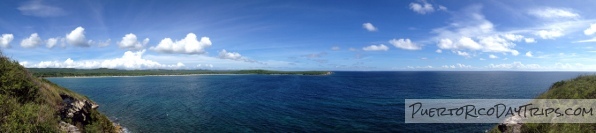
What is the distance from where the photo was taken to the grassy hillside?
54.6ft

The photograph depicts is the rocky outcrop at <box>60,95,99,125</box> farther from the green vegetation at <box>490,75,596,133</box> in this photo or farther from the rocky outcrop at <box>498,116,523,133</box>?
the rocky outcrop at <box>498,116,523,133</box>

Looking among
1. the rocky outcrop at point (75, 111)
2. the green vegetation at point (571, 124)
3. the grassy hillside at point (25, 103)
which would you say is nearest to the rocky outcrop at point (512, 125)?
the green vegetation at point (571, 124)

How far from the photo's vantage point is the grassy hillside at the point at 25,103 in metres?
16.7

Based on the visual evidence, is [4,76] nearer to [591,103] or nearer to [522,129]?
[522,129]

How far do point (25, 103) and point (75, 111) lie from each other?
22.1 ft

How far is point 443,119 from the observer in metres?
43.3

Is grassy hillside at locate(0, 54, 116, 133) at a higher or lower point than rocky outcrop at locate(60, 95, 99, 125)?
higher

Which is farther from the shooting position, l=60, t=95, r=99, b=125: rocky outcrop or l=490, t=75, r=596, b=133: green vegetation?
l=60, t=95, r=99, b=125: rocky outcrop

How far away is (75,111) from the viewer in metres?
27.0

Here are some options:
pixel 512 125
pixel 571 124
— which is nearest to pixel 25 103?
pixel 512 125

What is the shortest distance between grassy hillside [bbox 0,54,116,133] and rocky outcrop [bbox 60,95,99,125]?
16.3 inches

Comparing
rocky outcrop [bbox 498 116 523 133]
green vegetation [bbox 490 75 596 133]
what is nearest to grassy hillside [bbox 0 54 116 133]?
green vegetation [bbox 490 75 596 133]

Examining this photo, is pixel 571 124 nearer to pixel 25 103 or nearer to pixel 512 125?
pixel 512 125

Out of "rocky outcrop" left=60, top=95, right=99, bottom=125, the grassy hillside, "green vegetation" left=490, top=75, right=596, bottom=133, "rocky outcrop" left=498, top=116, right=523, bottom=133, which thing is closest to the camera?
the grassy hillside
